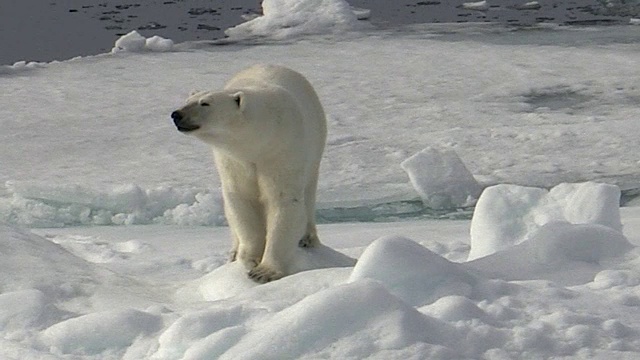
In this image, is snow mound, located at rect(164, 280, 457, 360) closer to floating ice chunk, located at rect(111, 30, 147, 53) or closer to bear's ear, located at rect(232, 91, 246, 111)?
bear's ear, located at rect(232, 91, 246, 111)

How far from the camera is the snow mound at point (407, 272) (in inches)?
114

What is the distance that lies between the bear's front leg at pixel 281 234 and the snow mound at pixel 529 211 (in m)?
0.57

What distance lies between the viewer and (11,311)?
2.96 metres

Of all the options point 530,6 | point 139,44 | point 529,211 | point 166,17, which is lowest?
point 530,6

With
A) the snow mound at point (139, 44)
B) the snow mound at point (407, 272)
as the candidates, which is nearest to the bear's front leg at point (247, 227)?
the snow mound at point (407, 272)

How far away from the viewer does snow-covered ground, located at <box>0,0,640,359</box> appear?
262cm

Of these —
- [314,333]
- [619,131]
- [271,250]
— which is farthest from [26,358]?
[619,131]

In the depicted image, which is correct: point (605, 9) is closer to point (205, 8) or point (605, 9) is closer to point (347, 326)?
point (205, 8)

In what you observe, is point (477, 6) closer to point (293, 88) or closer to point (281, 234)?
point (293, 88)

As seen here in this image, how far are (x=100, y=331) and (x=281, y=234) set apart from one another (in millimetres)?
1093

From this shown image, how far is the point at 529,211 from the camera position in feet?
13.1

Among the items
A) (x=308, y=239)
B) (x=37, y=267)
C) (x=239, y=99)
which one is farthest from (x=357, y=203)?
(x=37, y=267)

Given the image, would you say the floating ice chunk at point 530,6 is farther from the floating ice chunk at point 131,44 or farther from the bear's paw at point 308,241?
the bear's paw at point 308,241

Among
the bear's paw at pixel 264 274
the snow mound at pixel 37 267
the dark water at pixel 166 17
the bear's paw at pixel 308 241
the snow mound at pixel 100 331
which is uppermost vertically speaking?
the snow mound at pixel 100 331
